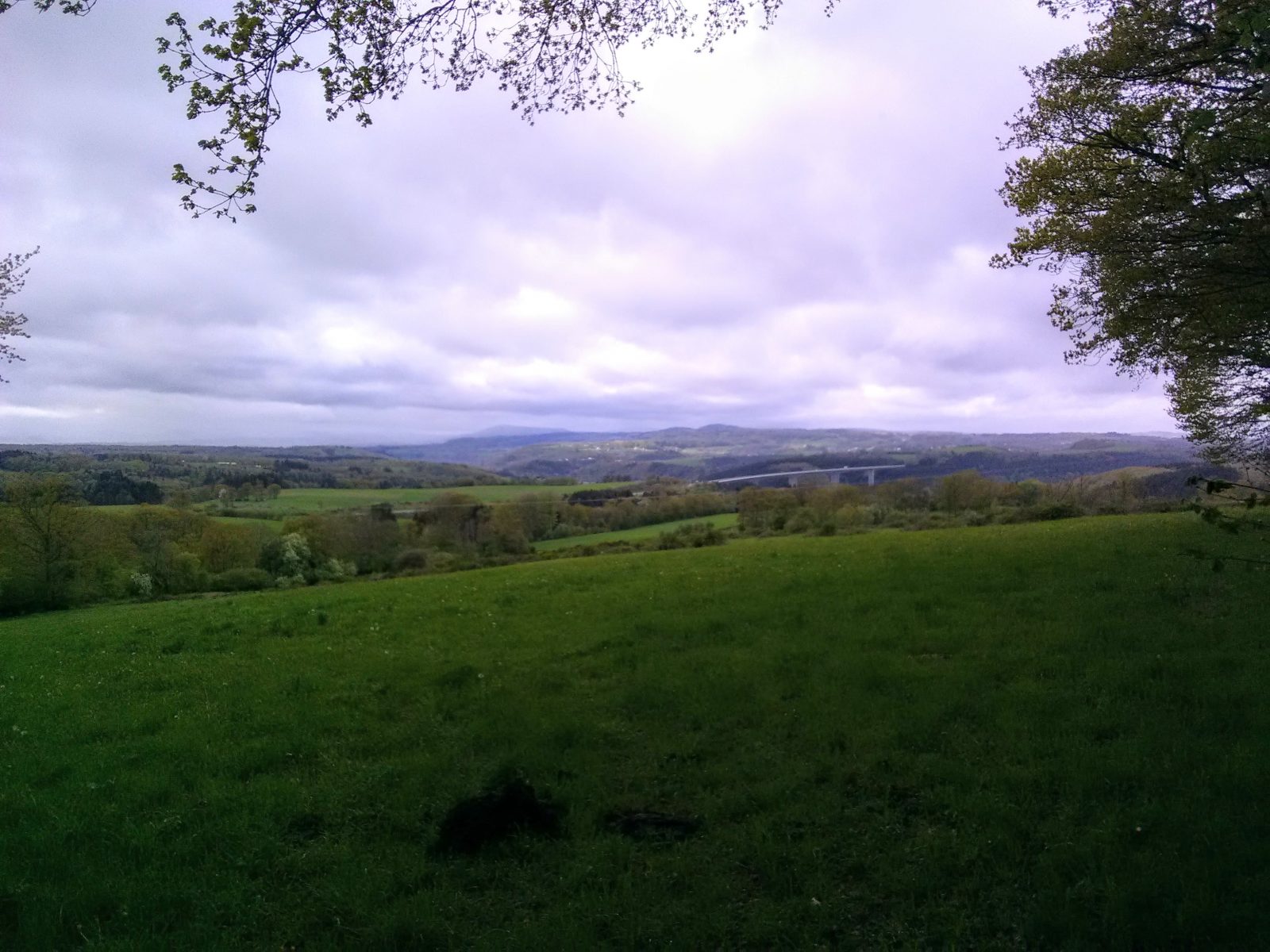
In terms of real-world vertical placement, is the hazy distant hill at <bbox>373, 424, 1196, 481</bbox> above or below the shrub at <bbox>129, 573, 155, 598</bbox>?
above

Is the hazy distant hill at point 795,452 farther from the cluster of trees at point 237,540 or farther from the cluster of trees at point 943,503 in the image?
the cluster of trees at point 237,540

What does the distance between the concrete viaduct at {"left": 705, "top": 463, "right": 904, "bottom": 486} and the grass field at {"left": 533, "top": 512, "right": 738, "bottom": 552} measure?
921 centimetres

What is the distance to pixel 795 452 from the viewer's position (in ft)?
288

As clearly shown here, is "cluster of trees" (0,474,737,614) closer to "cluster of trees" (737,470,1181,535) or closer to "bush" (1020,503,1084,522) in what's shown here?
"cluster of trees" (737,470,1181,535)

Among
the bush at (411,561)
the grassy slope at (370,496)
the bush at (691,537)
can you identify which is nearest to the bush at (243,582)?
the bush at (411,561)

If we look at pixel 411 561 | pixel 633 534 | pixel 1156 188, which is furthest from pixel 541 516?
pixel 1156 188

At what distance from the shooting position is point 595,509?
50125 mm

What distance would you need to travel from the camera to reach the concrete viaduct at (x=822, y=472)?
53594 mm

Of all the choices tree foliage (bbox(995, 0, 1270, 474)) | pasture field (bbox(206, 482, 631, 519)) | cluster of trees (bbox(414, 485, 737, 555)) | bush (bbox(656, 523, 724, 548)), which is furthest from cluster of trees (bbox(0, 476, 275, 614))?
tree foliage (bbox(995, 0, 1270, 474))

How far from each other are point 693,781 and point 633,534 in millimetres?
35033

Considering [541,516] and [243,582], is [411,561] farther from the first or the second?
[541,516]

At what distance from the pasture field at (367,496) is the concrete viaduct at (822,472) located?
1200cm

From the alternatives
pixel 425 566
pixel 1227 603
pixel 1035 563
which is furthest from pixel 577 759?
pixel 425 566

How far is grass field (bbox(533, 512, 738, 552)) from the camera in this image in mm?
37625
